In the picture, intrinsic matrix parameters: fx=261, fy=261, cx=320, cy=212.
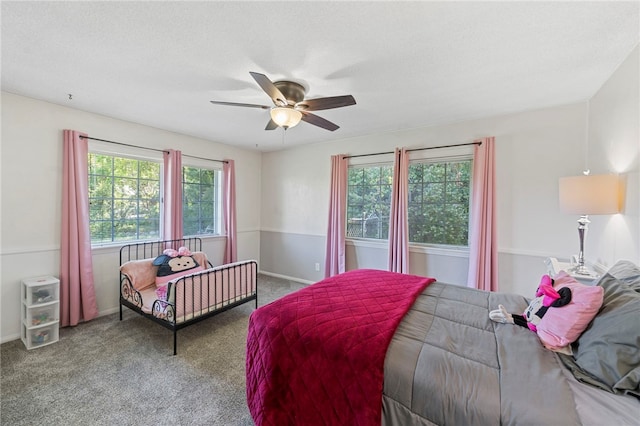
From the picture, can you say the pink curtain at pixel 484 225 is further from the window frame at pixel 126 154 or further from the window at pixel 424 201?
the window frame at pixel 126 154

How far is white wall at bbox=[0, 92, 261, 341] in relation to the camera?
2.60 m

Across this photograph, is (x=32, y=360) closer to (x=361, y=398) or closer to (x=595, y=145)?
(x=361, y=398)

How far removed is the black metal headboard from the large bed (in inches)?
105

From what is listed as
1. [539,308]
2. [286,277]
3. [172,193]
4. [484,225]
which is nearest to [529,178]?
[484,225]

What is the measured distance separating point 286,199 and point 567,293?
418cm

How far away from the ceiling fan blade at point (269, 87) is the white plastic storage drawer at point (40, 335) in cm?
308

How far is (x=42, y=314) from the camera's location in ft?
8.54

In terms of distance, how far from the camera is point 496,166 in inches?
123

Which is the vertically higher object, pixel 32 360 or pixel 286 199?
pixel 286 199

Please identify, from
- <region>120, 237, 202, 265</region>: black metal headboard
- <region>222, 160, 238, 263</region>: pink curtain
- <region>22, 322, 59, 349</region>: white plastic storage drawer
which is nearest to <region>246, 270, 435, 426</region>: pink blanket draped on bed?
<region>22, 322, 59, 349</region>: white plastic storage drawer

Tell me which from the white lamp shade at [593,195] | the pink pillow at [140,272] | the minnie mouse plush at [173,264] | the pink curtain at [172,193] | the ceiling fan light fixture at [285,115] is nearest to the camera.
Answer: the white lamp shade at [593,195]

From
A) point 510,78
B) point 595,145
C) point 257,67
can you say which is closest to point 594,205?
point 595,145

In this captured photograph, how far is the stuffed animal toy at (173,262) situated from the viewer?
3.23m

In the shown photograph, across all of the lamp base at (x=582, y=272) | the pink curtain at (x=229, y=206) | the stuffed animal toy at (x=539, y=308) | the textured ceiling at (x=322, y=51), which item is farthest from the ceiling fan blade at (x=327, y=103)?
the pink curtain at (x=229, y=206)
